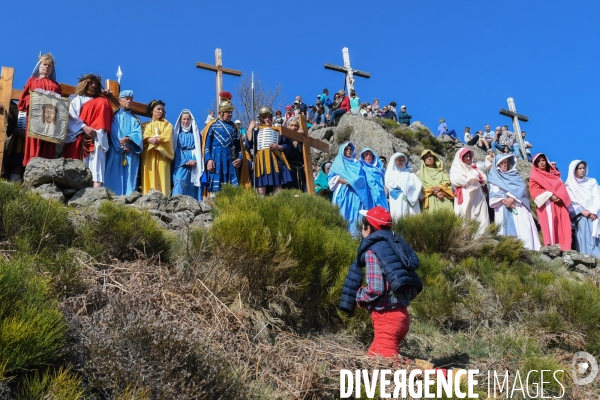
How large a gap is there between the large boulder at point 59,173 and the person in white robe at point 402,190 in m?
4.66

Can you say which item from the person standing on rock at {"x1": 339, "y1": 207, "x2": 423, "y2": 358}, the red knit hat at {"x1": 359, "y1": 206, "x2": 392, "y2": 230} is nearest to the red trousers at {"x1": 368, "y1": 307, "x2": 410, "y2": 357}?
the person standing on rock at {"x1": 339, "y1": 207, "x2": 423, "y2": 358}

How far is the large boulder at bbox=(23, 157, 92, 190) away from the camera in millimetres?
7930

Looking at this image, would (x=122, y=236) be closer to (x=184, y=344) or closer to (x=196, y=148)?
(x=184, y=344)

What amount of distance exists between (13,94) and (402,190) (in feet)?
19.2

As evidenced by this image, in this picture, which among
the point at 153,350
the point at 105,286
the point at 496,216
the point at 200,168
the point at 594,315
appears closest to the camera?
the point at 153,350

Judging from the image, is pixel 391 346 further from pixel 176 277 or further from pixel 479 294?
pixel 479 294

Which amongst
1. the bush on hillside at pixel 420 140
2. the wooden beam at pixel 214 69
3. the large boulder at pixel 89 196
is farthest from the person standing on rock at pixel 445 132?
the large boulder at pixel 89 196

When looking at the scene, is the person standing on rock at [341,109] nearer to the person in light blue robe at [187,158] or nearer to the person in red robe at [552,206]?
the person in red robe at [552,206]

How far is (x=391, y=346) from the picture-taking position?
491cm

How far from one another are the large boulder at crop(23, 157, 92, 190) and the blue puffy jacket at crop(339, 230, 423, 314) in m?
4.41

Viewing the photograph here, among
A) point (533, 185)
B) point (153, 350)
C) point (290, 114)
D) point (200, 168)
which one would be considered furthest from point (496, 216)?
point (290, 114)

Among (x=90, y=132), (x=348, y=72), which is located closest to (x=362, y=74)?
(x=348, y=72)

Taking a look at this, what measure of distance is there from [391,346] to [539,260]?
493cm

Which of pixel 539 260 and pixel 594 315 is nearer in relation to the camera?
pixel 594 315
